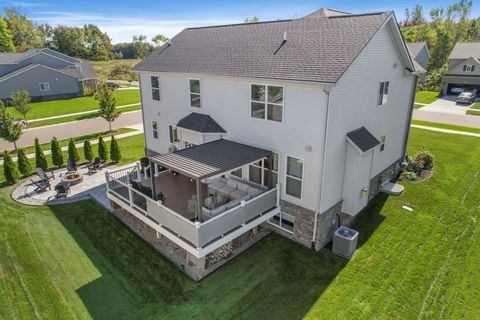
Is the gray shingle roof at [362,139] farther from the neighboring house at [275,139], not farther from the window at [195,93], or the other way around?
the window at [195,93]

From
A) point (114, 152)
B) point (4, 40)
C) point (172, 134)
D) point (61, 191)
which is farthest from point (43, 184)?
point (4, 40)

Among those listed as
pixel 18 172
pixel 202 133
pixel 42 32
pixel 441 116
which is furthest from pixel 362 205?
pixel 42 32

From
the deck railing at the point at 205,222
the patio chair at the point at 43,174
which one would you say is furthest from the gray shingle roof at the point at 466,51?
the patio chair at the point at 43,174

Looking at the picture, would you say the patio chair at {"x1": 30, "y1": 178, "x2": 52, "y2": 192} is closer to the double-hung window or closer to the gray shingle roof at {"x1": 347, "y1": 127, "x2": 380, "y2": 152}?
the double-hung window

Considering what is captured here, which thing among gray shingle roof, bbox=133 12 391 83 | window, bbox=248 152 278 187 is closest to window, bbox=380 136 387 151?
gray shingle roof, bbox=133 12 391 83

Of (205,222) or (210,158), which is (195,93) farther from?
(205,222)

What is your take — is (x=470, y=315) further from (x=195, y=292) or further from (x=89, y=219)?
(x=89, y=219)
